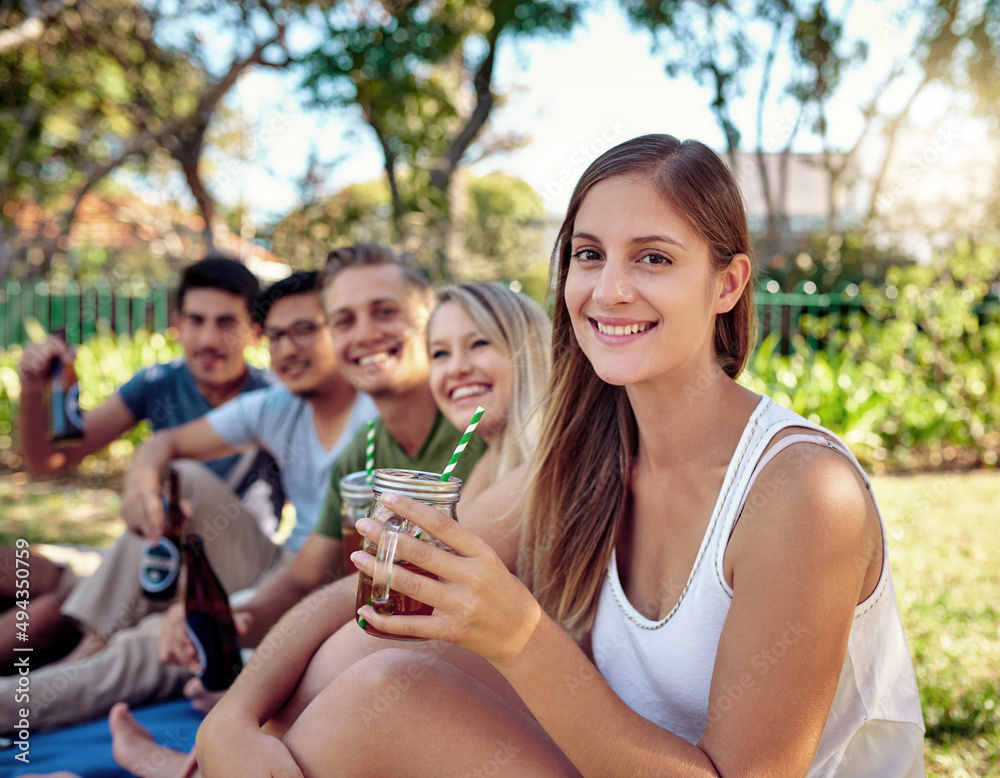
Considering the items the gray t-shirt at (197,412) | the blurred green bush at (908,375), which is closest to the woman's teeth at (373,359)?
the gray t-shirt at (197,412)

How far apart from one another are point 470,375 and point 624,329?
1.04 m

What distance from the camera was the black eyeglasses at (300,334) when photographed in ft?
12.4

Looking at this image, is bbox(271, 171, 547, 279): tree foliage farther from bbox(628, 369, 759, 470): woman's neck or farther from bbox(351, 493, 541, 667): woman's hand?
bbox(351, 493, 541, 667): woman's hand

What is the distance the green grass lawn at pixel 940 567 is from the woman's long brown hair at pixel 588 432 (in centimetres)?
178

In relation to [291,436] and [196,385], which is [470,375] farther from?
[196,385]

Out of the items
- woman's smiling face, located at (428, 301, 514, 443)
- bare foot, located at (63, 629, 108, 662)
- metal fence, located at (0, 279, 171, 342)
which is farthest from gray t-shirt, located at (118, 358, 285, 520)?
metal fence, located at (0, 279, 171, 342)

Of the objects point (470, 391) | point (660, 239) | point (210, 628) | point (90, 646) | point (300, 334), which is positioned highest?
point (660, 239)

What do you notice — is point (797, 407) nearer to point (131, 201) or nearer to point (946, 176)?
point (946, 176)

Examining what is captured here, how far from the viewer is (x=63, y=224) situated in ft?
40.4

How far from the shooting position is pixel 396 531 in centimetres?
143

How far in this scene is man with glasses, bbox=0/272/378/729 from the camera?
3.68 m

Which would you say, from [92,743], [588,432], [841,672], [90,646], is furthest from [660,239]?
[90,646]

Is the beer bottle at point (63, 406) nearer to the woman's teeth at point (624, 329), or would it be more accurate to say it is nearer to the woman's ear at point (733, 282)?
the woman's teeth at point (624, 329)

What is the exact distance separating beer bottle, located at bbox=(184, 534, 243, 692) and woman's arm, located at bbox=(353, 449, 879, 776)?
1.80m
